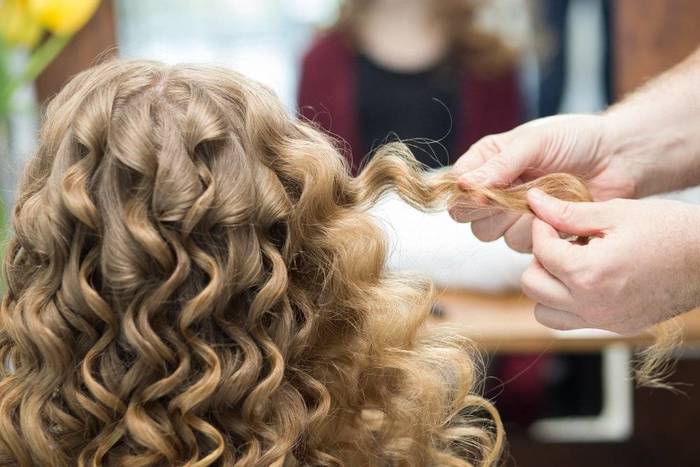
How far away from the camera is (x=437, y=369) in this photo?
124 cm

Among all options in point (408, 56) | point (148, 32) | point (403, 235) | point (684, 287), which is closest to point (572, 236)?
point (684, 287)

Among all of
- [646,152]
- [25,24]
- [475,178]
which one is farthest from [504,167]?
[25,24]

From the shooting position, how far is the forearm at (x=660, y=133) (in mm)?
1519

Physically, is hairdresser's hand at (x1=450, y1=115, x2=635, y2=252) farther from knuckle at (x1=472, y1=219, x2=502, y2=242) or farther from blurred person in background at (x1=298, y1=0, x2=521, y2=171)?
blurred person in background at (x1=298, y1=0, x2=521, y2=171)

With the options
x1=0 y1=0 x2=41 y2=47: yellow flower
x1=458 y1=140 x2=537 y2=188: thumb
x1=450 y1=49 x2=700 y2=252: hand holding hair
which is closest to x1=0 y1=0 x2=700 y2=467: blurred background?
x1=0 y1=0 x2=41 y2=47: yellow flower

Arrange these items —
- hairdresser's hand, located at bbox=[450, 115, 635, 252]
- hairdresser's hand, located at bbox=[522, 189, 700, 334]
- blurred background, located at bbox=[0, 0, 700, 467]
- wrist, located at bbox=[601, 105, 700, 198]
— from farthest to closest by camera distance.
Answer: blurred background, located at bbox=[0, 0, 700, 467] → wrist, located at bbox=[601, 105, 700, 198] → hairdresser's hand, located at bbox=[450, 115, 635, 252] → hairdresser's hand, located at bbox=[522, 189, 700, 334]

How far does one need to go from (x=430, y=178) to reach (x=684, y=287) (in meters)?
0.34

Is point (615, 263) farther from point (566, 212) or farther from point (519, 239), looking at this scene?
point (519, 239)

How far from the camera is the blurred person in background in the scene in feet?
9.43

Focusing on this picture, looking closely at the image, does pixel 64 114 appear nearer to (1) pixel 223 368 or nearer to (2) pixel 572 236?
(1) pixel 223 368

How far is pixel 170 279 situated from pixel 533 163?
2.00 ft

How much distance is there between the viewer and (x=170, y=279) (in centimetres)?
99

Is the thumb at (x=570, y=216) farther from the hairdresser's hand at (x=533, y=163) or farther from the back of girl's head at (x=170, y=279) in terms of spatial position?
the back of girl's head at (x=170, y=279)

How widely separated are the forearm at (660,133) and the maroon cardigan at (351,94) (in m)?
1.27
